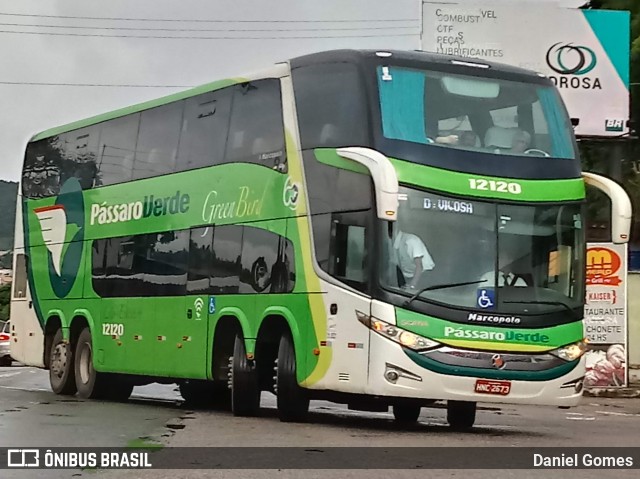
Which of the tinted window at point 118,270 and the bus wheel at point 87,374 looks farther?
the bus wheel at point 87,374

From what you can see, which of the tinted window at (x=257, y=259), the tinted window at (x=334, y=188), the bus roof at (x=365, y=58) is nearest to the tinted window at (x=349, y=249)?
the tinted window at (x=334, y=188)

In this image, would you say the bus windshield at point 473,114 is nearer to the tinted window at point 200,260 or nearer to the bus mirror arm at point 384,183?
the bus mirror arm at point 384,183

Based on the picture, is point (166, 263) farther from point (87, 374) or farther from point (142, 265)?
point (87, 374)

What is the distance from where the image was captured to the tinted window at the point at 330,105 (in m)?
15.1

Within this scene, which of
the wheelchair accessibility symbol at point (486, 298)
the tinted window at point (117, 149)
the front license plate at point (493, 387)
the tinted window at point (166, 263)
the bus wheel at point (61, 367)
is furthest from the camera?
the bus wheel at point (61, 367)

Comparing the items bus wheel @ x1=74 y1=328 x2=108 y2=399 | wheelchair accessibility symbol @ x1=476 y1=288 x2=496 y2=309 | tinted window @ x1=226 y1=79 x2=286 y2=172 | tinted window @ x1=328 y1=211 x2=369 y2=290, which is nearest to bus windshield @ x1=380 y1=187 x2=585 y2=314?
wheelchair accessibility symbol @ x1=476 y1=288 x2=496 y2=309

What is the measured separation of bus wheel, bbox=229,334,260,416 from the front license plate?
3.32 metres

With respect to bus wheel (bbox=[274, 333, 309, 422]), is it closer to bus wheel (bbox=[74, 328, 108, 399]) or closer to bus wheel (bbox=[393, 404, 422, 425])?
bus wheel (bbox=[393, 404, 422, 425])

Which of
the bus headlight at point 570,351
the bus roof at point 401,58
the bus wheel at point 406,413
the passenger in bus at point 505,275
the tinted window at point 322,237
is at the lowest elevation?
the bus wheel at point 406,413

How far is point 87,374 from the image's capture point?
72.5ft

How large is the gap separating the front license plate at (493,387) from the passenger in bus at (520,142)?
263 cm

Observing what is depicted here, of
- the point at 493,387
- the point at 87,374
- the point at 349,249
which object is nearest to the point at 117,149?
the point at 87,374

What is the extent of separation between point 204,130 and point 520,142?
190 inches
